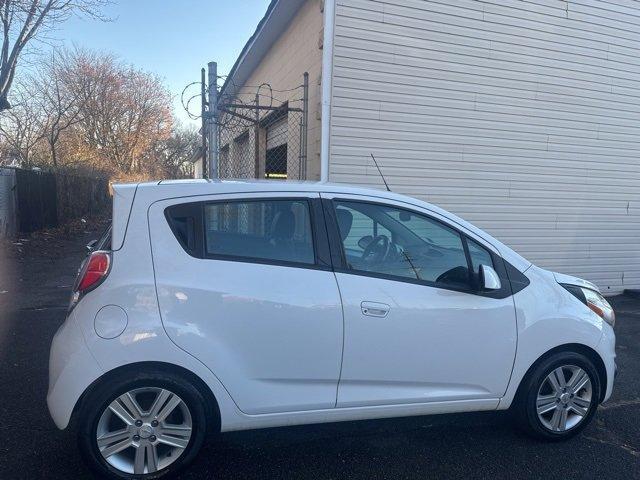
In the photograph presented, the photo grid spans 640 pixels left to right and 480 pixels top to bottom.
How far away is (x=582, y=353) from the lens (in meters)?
3.37

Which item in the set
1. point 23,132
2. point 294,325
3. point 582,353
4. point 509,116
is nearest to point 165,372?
point 294,325

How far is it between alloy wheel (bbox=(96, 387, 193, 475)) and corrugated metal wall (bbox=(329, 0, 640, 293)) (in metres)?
4.34

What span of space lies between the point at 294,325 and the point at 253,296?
29 centimetres

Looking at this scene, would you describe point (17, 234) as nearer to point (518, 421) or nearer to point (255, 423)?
point (255, 423)

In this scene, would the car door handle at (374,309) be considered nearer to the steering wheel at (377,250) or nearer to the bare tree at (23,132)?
the steering wheel at (377,250)

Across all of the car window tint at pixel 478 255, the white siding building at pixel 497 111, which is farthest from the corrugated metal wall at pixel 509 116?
the car window tint at pixel 478 255

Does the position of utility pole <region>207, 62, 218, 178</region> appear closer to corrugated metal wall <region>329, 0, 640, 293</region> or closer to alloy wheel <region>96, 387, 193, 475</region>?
corrugated metal wall <region>329, 0, 640, 293</region>

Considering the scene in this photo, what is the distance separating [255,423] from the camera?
2.82m

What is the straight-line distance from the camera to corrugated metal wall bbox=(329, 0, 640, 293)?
6.54 m

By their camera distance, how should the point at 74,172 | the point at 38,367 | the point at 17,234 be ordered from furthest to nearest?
the point at 74,172 → the point at 17,234 → the point at 38,367

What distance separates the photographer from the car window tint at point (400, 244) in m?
3.01

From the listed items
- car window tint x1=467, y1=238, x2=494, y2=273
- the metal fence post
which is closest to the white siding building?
the metal fence post

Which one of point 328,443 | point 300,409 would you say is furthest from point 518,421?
point 300,409

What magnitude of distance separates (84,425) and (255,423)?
908 mm
